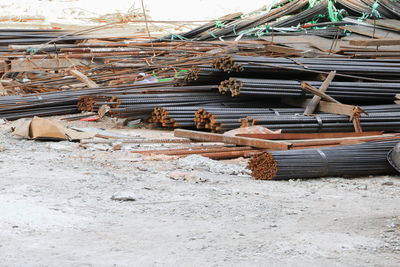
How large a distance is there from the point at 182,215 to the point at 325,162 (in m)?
2.25

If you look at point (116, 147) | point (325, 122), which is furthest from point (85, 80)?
point (325, 122)

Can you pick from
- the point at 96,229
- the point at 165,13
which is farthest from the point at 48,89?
the point at 165,13

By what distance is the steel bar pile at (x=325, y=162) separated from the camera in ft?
22.0

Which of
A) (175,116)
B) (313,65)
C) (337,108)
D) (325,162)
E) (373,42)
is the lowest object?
(325,162)

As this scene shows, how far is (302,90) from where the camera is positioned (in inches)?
367

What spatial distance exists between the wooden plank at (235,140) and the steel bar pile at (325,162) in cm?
42

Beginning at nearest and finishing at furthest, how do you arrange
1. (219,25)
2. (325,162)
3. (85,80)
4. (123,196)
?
1. (123,196)
2. (325,162)
3. (85,80)
4. (219,25)

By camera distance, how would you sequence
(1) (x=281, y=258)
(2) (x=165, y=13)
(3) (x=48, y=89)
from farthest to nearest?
(2) (x=165, y=13)
(3) (x=48, y=89)
(1) (x=281, y=258)

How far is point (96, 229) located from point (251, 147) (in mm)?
3335

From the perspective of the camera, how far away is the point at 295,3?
15.2m

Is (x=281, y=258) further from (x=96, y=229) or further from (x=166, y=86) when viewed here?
(x=166, y=86)

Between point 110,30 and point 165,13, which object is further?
point 165,13

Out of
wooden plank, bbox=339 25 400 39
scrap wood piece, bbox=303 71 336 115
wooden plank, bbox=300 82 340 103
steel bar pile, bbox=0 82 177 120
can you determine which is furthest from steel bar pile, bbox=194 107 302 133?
wooden plank, bbox=339 25 400 39

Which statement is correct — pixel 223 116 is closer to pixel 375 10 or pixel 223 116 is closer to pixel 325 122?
pixel 325 122
